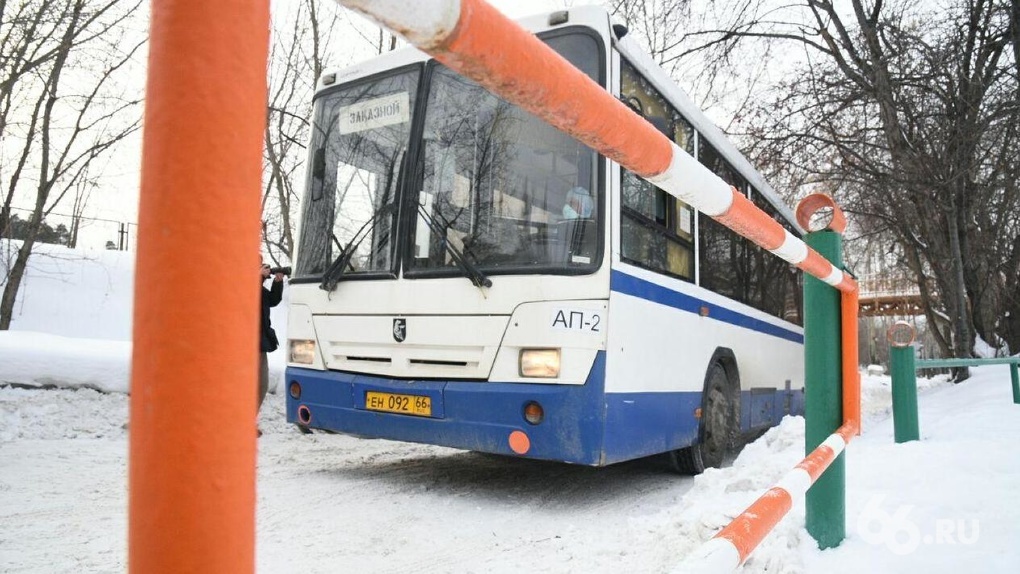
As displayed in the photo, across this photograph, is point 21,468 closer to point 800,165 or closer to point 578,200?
point 578,200

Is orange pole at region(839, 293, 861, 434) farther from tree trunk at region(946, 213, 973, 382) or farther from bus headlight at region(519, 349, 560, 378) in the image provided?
tree trunk at region(946, 213, 973, 382)

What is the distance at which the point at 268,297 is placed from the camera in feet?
21.7

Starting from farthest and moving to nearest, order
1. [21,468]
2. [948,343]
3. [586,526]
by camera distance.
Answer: [948,343]
[21,468]
[586,526]

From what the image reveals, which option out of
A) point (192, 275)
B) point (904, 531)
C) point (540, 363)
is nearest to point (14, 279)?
point (540, 363)

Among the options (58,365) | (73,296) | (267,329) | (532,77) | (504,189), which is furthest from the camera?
(73,296)

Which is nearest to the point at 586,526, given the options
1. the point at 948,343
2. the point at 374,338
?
the point at 374,338

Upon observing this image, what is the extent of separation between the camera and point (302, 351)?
17.2ft

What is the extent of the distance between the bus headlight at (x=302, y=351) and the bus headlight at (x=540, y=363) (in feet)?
5.72

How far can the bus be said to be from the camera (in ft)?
14.0

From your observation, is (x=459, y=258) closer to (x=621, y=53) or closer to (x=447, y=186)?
(x=447, y=186)

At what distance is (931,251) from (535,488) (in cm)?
1192

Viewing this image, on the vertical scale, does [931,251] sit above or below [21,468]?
above

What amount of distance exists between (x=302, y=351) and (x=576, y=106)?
4679 mm

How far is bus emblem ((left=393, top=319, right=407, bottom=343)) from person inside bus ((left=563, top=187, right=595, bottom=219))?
50.3 inches
